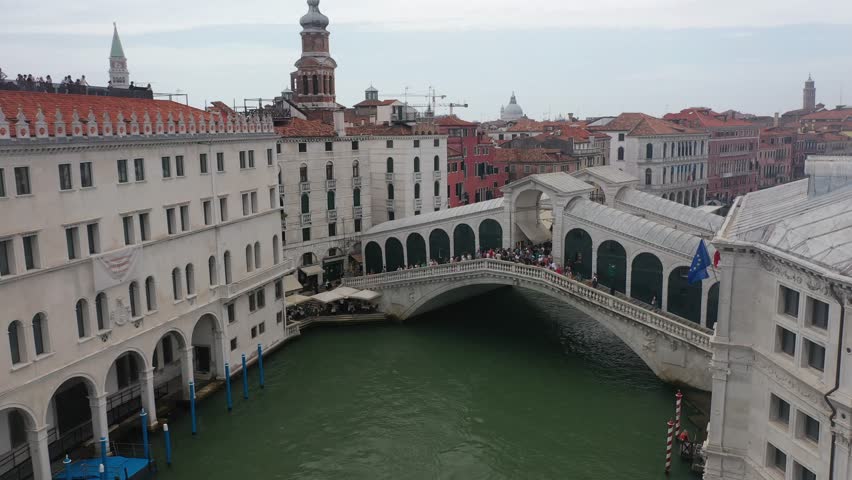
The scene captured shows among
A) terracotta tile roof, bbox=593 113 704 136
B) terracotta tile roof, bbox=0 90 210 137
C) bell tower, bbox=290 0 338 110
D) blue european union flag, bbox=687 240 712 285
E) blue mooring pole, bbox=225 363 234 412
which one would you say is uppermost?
bell tower, bbox=290 0 338 110

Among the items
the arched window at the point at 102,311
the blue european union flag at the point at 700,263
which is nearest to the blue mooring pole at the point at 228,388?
the arched window at the point at 102,311

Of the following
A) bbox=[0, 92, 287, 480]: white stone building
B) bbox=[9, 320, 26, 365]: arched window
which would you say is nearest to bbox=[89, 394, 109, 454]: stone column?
bbox=[0, 92, 287, 480]: white stone building

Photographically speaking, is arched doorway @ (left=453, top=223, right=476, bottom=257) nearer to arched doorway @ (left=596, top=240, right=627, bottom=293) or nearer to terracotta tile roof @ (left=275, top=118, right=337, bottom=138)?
arched doorway @ (left=596, top=240, right=627, bottom=293)

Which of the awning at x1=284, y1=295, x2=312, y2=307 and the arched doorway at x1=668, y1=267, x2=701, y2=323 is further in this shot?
the awning at x1=284, y1=295, x2=312, y2=307

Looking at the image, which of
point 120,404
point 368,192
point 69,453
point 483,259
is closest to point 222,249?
point 120,404

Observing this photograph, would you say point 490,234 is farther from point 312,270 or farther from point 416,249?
point 312,270

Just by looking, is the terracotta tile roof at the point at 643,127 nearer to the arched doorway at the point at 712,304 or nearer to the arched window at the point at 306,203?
the arched window at the point at 306,203

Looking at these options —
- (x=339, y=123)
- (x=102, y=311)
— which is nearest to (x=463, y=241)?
(x=339, y=123)

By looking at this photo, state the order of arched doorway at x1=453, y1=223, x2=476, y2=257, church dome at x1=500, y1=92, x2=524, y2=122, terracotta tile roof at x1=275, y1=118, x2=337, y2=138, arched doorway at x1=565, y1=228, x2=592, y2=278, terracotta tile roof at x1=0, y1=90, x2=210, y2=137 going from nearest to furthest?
terracotta tile roof at x1=0, y1=90, x2=210, y2=137, arched doorway at x1=565, y1=228, x2=592, y2=278, arched doorway at x1=453, y1=223, x2=476, y2=257, terracotta tile roof at x1=275, y1=118, x2=337, y2=138, church dome at x1=500, y1=92, x2=524, y2=122
